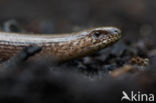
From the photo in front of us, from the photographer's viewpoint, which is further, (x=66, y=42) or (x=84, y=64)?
(x=84, y=64)

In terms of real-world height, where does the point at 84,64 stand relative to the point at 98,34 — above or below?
below

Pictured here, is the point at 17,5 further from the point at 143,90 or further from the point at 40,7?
the point at 143,90

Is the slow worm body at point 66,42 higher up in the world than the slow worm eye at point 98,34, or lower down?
lower down

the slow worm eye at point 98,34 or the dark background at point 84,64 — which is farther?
the slow worm eye at point 98,34

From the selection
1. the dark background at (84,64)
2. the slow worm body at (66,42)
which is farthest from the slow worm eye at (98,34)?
the dark background at (84,64)

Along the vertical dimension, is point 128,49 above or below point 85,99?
above

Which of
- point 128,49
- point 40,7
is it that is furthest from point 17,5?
point 128,49

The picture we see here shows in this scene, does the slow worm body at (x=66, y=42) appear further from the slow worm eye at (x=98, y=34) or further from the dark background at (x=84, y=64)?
the dark background at (x=84, y=64)
